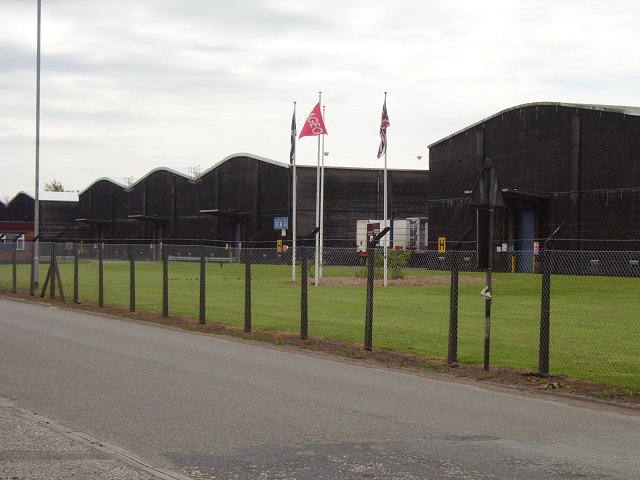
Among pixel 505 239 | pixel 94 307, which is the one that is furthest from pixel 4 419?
pixel 505 239

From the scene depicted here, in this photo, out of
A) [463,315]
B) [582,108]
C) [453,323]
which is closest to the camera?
[453,323]

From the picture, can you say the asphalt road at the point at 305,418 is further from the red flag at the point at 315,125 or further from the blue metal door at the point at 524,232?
the blue metal door at the point at 524,232

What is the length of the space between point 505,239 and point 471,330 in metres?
35.6

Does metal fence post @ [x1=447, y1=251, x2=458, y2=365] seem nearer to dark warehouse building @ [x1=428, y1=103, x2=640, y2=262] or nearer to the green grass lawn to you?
the green grass lawn

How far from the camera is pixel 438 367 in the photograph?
13.7 m

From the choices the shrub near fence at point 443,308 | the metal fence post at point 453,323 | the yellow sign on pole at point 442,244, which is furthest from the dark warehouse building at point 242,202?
the metal fence post at point 453,323

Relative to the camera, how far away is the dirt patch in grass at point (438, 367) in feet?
37.3

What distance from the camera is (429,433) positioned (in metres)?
8.47

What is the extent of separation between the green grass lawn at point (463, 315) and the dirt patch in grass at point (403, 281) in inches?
39.9

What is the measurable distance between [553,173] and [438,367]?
39135 millimetres

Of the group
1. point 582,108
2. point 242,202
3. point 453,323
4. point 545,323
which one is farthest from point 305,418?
point 242,202

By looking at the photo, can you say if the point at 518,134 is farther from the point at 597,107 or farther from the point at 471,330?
the point at 471,330

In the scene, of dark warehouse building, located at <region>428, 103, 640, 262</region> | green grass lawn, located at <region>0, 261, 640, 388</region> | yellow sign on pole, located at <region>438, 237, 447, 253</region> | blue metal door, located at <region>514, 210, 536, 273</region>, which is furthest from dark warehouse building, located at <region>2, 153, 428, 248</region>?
green grass lawn, located at <region>0, 261, 640, 388</region>

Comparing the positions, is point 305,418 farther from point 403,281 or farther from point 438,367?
point 403,281
